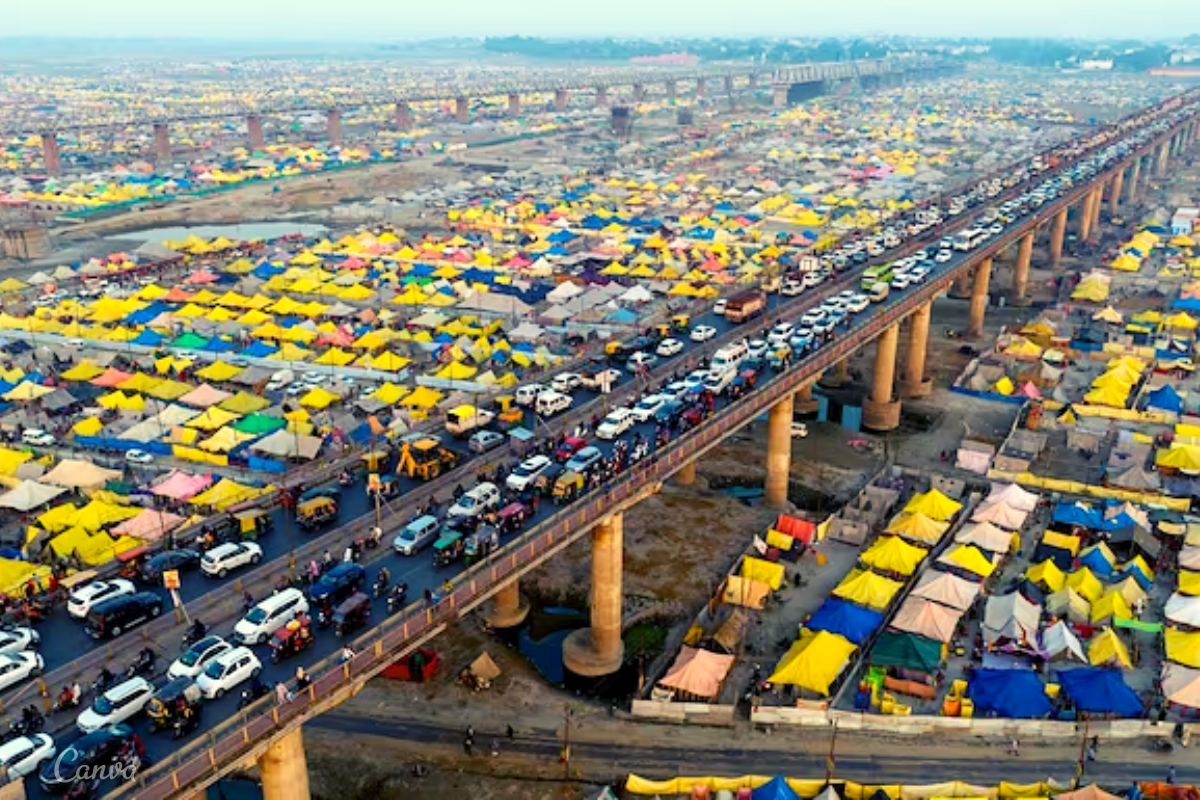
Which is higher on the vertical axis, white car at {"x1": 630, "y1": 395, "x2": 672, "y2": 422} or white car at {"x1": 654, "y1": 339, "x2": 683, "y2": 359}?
white car at {"x1": 630, "y1": 395, "x2": 672, "y2": 422}

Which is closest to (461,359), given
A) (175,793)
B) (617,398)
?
(617,398)

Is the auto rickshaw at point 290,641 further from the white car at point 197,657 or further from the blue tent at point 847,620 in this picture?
the blue tent at point 847,620

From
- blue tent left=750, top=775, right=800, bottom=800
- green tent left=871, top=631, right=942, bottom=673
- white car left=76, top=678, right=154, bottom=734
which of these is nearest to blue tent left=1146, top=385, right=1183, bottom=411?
green tent left=871, top=631, right=942, bottom=673

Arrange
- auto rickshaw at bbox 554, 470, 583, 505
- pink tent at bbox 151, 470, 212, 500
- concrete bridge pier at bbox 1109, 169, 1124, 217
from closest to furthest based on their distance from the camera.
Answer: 1. auto rickshaw at bbox 554, 470, 583, 505
2. pink tent at bbox 151, 470, 212, 500
3. concrete bridge pier at bbox 1109, 169, 1124, 217

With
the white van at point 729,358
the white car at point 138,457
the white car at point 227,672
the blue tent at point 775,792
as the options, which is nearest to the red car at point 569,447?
the white van at point 729,358

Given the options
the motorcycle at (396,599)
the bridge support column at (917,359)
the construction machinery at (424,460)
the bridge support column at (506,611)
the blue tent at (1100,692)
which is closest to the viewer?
the motorcycle at (396,599)

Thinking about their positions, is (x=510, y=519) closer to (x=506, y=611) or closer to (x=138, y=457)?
(x=506, y=611)

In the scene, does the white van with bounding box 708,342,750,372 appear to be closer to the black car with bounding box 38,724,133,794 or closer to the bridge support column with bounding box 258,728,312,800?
the bridge support column with bounding box 258,728,312,800
